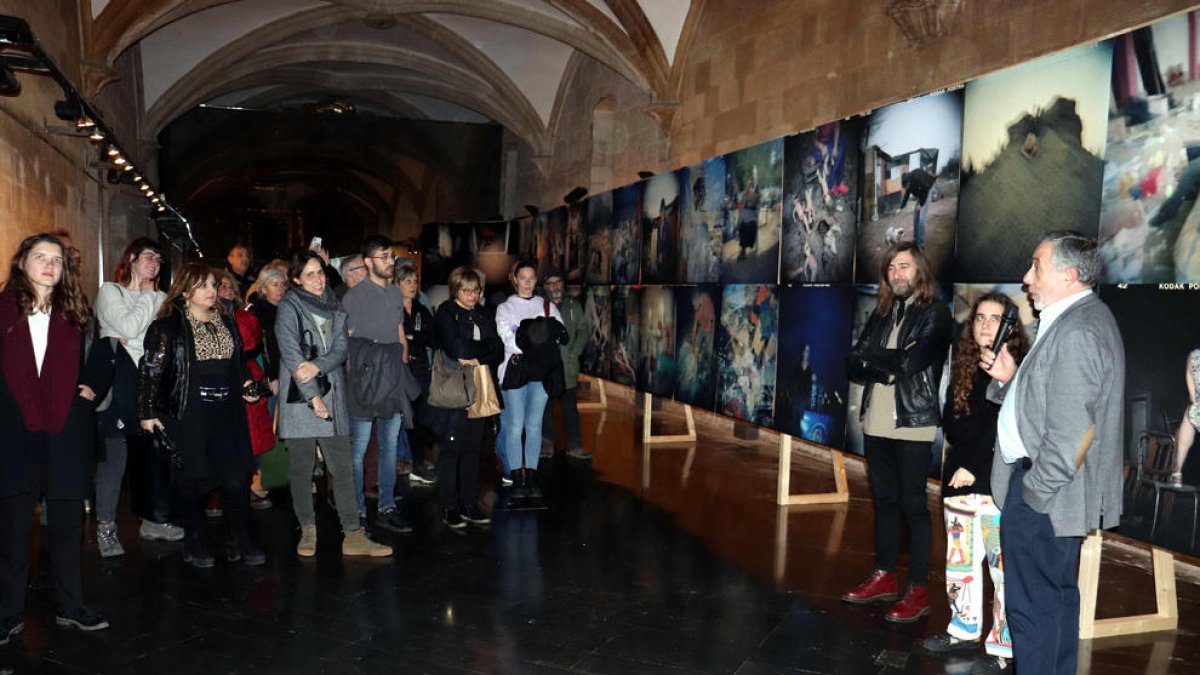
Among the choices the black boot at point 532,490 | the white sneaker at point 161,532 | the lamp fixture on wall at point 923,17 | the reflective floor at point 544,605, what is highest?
the lamp fixture on wall at point 923,17

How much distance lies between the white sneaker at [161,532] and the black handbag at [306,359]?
1308 millimetres

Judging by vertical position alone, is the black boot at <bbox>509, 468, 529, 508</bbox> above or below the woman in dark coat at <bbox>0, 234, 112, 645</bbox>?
below

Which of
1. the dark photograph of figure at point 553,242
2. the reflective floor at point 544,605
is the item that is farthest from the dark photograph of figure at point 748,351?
the dark photograph of figure at point 553,242

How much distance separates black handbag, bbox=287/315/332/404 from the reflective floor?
2.95 feet

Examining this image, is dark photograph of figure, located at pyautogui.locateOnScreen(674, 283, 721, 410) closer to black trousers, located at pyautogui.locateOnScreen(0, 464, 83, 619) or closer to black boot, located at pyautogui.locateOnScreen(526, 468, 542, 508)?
black boot, located at pyautogui.locateOnScreen(526, 468, 542, 508)

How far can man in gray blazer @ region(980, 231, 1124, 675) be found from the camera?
2.72 m

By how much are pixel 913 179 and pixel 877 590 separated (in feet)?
7.83

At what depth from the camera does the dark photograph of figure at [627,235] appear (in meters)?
9.13

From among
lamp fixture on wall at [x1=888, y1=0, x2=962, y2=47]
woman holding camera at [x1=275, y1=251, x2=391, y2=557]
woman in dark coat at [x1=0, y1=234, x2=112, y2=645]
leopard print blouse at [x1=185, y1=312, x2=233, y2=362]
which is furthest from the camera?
lamp fixture on wall at [x1=888, y1=0, x2=962, y2=47]

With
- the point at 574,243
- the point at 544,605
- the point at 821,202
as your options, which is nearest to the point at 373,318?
the point at 544,605

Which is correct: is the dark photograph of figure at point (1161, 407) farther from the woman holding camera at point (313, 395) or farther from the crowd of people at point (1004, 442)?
the woman holding camera at point (313, 395)

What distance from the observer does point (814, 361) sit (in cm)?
607

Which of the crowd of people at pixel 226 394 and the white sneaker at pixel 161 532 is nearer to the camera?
the crowd of people at pixel 226 394

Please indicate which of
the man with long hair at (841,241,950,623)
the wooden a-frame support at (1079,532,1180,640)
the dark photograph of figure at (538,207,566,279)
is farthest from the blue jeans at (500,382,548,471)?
the dark photograph of figure at (538,207,566,279)
